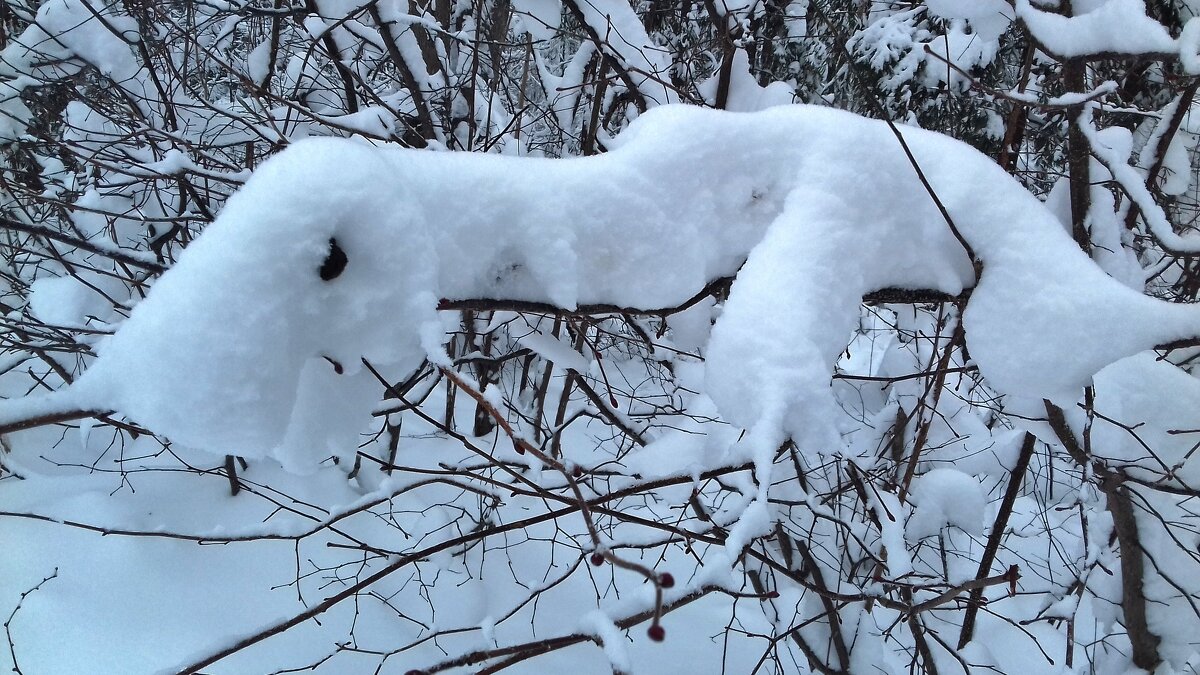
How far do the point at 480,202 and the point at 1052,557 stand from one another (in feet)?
13.6

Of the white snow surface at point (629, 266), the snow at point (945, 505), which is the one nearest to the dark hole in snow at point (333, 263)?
the white snow surface at point (629, 266)

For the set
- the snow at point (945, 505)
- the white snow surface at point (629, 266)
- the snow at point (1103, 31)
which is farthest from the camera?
the snow at point (945, 505)

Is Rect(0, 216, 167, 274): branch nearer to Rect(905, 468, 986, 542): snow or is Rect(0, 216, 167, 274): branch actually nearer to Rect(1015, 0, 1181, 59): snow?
Rect(1015, 0, 1181, 59): snow

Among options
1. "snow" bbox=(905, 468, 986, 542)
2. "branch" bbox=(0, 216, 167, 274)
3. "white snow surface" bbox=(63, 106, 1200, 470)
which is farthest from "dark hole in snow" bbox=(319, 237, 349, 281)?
"snow" bbox=(905, 468, 986, 542)

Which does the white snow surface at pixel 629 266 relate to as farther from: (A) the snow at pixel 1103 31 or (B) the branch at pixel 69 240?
(B) the branch at pixel 69 240

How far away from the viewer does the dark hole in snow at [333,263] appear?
0.71m

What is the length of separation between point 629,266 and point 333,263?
41 centimetres

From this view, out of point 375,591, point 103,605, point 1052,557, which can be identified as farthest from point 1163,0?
point 103,605

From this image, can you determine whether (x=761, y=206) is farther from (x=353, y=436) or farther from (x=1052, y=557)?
(x=1052, y=557)

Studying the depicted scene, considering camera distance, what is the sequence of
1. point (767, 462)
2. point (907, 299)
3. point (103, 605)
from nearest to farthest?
point (767, 462)
point (907, 299)
point (103, 605)

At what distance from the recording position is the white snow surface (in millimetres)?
663

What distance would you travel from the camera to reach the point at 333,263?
28.4 inches

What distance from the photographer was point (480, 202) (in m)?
0.84

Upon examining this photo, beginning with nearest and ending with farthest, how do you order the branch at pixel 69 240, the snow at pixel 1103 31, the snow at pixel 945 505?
the snow at pixel 1103 31 → the branch at pixel 69 240 → the snow at pixel 945 505
